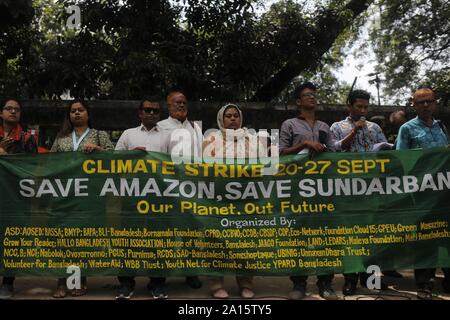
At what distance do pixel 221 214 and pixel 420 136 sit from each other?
83.2 inches

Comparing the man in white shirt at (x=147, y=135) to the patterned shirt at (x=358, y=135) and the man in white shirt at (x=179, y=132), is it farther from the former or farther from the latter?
the patterned shirt at (x=358, y=135)

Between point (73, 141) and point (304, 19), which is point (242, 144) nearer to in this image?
point (73, 141)

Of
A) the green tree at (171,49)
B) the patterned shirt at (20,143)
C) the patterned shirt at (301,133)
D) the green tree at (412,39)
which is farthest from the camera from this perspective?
the green tree at (412,39)

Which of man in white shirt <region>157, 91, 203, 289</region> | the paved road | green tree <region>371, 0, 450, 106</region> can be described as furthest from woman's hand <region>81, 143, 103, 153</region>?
green tree <region>371, 0, 450, 106</region>

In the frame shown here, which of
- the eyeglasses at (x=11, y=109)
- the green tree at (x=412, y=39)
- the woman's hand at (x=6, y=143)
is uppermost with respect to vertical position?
the green tree at (x=412, y=39)

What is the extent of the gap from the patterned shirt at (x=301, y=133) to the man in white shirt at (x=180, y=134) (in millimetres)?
848

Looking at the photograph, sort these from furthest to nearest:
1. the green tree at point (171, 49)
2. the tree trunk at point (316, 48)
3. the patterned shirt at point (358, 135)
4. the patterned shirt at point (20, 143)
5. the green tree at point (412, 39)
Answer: the green tree at point (412, 39), the tree trunk at point (316, 48), the green tree at point (171, 49), the patterned shirt at point (358, 135), the patterned shirt at point (20, 143)

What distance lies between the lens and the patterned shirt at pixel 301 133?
14.9ft

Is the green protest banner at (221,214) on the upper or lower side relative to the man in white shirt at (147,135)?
lower

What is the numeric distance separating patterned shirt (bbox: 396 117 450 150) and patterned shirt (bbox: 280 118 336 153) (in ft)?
2.52

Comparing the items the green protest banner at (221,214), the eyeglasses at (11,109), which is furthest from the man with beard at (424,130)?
the eyeglasses at (11,109)

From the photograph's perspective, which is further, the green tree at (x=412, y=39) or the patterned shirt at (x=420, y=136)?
the green tree at (x=412, y=39)

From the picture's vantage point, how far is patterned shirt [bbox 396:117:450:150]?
4.70 metres
